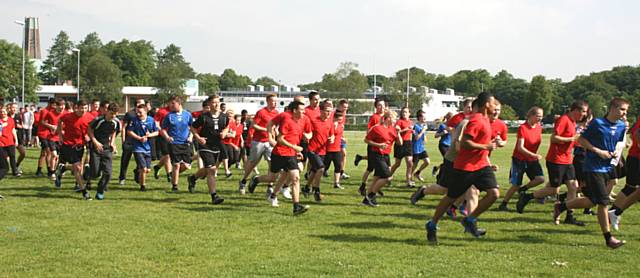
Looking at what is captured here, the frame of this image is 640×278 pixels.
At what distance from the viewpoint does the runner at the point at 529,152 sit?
415 inches

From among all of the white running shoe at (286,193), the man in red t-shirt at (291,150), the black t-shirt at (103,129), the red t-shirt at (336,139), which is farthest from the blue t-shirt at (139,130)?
the man in red t-shirt at (291,150)

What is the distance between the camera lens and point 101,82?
86.2 m

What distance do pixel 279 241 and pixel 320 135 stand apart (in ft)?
14.0

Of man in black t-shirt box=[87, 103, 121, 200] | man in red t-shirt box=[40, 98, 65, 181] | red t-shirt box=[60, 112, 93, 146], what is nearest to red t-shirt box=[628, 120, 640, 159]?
man in black t-shirt box=[87, 103, 121, 200]

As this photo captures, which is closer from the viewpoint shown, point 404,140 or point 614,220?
point 614,220

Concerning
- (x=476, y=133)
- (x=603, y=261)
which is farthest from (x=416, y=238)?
(x=603, y=261)

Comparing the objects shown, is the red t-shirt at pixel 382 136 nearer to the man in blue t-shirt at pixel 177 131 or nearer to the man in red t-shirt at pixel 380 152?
the man in red t-shirt at pixel 380 152

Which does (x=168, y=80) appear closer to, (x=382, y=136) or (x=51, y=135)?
(x=51, y=135)

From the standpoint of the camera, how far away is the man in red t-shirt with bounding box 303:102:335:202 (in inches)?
477

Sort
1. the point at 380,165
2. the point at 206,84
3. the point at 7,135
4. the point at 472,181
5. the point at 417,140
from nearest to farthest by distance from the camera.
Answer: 1. the point at 472,181
2. the point at 380,165
3. the point at 7,135
4. the point at 417,140
5. the point at 206,84

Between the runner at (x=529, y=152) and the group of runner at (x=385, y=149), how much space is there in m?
0.02

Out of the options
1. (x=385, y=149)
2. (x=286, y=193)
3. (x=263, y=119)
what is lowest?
(x=286, y=193)

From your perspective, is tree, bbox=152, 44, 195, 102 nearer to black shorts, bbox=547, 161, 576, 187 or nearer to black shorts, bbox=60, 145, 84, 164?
black shorts, bbox=60, 145, 84, 164

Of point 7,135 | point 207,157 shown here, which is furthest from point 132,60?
point 207,157
